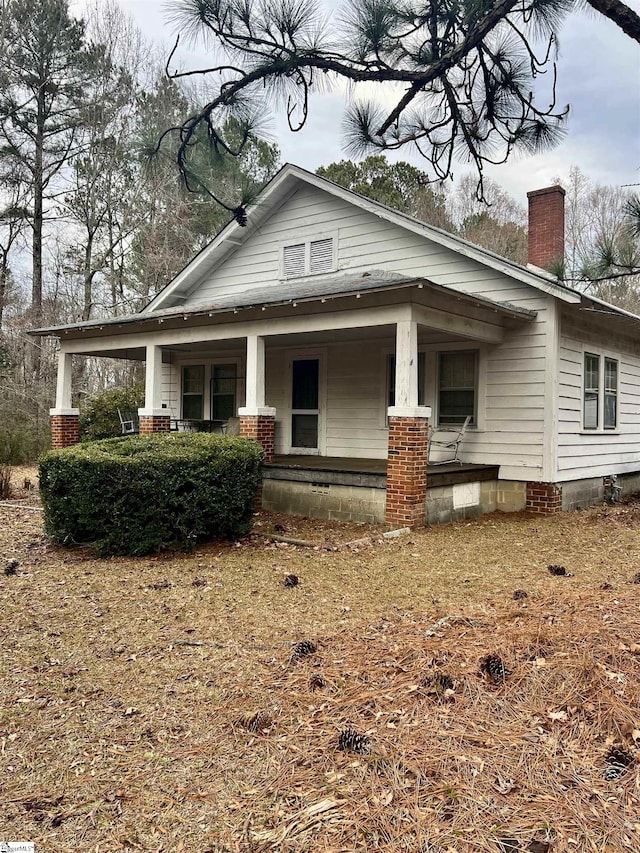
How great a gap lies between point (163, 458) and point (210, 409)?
6856 mm

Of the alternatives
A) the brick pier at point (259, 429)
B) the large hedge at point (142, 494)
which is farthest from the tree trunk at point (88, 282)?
the large hedge at point (142, 494)

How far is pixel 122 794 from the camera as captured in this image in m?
2.43

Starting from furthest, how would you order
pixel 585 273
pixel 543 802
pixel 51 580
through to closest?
pixel 585 273
pixel 51 580
pixel 543 802

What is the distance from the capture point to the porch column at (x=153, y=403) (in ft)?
35.8

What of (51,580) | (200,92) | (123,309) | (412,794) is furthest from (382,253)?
(123,309)

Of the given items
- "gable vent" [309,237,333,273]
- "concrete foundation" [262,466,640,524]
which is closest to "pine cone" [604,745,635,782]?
"concrete foundation" [262,466,640,524]

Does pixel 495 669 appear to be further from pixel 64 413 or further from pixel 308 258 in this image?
pixel 64 413

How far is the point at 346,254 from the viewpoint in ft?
36.3

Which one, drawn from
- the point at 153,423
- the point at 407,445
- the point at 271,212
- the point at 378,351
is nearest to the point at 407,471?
the point at 407,445

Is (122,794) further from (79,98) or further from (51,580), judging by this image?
(79,98)

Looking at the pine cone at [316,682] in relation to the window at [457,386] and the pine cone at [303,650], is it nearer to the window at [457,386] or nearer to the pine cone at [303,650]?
the pine cone at [303,650]

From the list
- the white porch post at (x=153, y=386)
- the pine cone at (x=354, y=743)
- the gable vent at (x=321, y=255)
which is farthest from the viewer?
the gable vent at (x=321, y=255)

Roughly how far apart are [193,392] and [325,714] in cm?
1132

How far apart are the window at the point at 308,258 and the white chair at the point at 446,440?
141 inches
